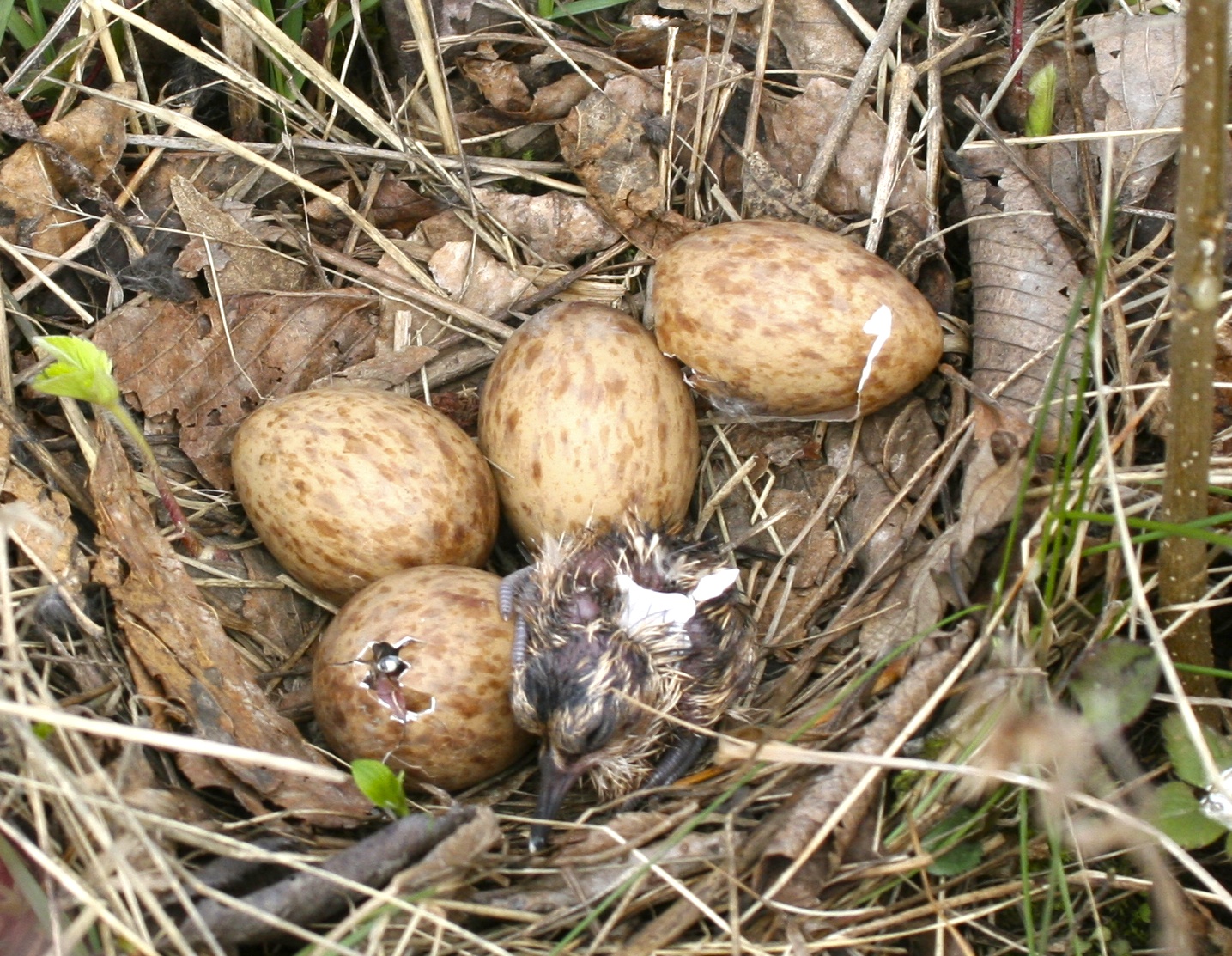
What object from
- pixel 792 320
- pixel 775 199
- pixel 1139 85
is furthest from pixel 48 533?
pixel 1139 85

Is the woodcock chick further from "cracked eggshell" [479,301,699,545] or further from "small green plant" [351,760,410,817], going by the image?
"small green plant" [351,760,410,817]

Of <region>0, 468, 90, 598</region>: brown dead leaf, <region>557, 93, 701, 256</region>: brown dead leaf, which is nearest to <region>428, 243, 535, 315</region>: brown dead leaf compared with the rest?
<region>557, 93, 701, 256</region>: brown dead leaf

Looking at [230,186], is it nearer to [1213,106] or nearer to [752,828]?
[752,828]

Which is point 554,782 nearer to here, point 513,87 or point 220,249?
point 220,249

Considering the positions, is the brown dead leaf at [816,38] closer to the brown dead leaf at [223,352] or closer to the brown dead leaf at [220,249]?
the brown dead leaf at [223,352]

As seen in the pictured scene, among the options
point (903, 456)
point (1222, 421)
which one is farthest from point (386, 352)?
point (1222, 421)

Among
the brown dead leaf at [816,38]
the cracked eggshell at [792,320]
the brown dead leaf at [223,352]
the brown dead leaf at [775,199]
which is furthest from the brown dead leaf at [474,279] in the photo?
the brown dead leaf at [816,38]
